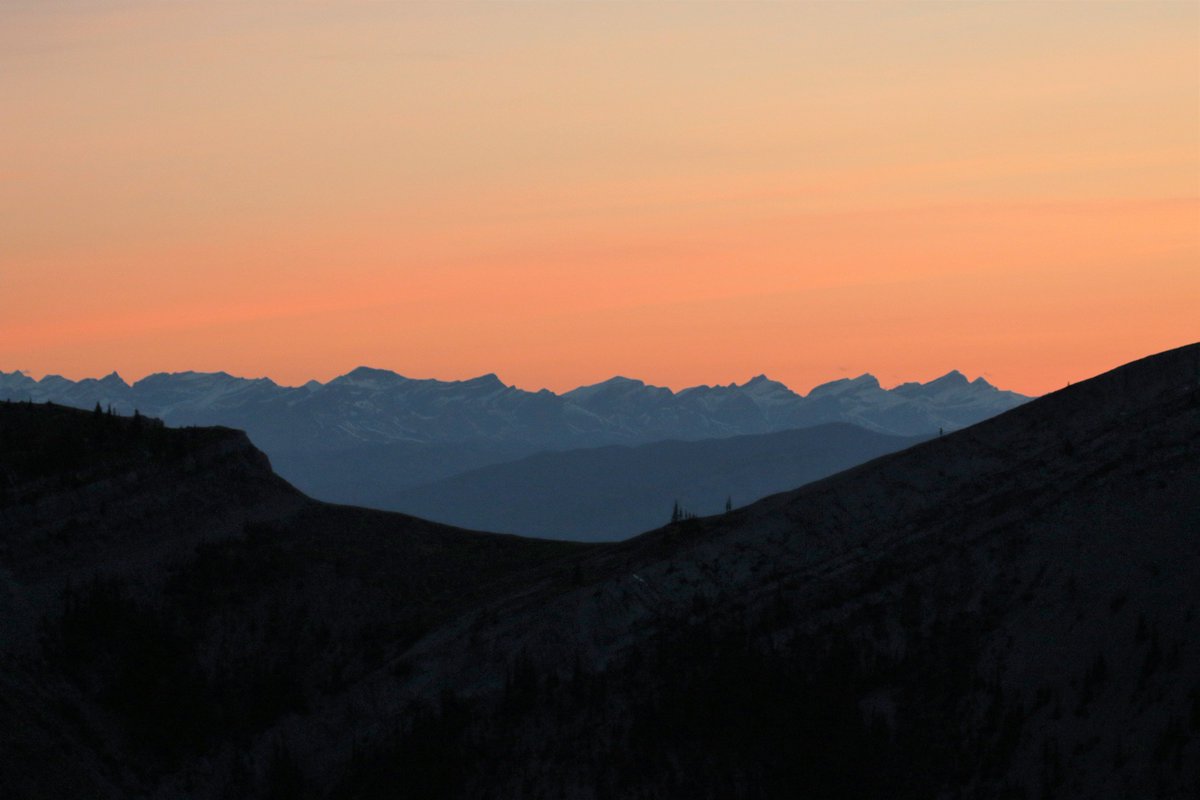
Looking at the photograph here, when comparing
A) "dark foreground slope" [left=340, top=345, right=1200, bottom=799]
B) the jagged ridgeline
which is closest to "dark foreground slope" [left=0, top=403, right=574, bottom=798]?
the jagged ridgeline

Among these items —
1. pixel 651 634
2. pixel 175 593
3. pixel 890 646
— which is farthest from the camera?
pixel 175 593

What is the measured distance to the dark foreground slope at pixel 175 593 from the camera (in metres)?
59.9

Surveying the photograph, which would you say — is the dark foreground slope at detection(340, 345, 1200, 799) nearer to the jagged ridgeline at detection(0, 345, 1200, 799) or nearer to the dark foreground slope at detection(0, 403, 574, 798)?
the jagged ridgeline at detection(0, 345, 1200, 799)

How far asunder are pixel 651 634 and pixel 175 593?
18790 mm

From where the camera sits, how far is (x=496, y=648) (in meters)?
61.9

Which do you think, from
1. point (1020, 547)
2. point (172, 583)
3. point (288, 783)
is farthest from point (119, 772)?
point (1020, 547)

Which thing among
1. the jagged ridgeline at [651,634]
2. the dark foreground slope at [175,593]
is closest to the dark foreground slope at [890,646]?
the jagged ridgeline at [651,634]

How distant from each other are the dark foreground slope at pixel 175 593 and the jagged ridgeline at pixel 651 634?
131 mm

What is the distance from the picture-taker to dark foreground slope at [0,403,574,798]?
197 feet

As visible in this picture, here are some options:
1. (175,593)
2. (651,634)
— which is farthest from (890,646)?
(175,593)

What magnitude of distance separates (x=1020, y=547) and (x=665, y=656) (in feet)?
39.5

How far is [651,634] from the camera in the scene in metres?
60.8

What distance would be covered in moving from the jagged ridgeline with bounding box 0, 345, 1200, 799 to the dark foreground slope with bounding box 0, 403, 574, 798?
0.13 m

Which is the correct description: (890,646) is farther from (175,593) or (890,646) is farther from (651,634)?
(175,593)
